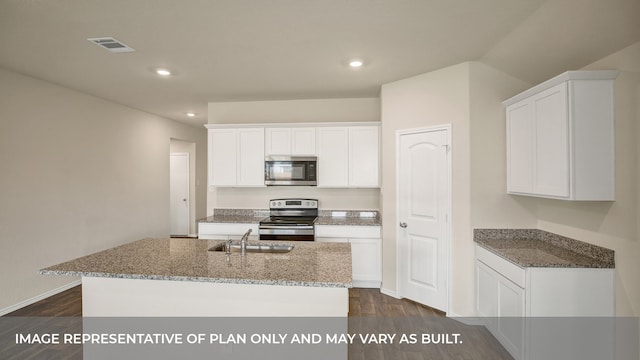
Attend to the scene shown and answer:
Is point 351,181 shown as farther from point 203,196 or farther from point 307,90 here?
point 203,196

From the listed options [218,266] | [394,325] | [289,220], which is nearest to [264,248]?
[218,266]

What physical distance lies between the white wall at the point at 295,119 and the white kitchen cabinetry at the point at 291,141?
15.8 inches

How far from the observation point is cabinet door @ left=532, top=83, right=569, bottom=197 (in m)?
2.21

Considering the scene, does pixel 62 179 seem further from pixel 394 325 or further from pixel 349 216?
pixel 394 325

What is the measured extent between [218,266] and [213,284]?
12 cm

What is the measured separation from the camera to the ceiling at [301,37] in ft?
6.79

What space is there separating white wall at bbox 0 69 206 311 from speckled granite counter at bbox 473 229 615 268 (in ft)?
16.1

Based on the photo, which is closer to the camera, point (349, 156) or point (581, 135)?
point (581, 135)

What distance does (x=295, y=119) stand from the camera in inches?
184

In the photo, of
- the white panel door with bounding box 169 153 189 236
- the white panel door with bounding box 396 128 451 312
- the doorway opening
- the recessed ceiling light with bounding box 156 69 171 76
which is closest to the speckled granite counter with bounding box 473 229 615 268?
the white panel door with bounding box 396 128 451 312

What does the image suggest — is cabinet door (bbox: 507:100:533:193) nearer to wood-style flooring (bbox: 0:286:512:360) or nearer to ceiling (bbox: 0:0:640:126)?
ceiling (bbox: 0:0:640:126)

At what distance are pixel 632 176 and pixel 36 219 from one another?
5.65 metres

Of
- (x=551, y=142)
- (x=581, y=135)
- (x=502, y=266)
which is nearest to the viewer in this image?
(x=581, y=135)

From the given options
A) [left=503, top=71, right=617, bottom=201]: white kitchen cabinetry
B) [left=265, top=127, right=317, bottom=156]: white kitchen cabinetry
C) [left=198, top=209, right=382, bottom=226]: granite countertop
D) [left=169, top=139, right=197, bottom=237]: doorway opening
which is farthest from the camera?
[left=169, top=139, right=197, bottom=237]: doorway opening
